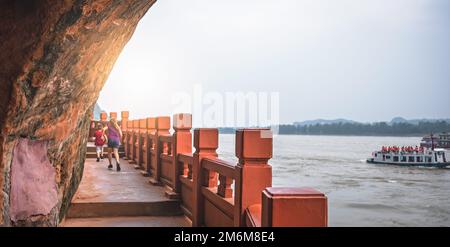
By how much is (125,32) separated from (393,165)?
67794mm

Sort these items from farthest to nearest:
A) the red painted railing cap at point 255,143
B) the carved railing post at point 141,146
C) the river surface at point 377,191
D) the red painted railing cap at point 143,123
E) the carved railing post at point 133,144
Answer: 1. the river surface at point 377,191
2. the carved railing post at point 133,144
3. the carved railing post at point 141,146
4. the red painted railing cap at point 143,123
5. the red painted railing cap at point 255,143

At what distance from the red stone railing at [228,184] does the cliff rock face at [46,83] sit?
6.12ft

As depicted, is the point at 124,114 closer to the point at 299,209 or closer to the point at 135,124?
the point at 135,124

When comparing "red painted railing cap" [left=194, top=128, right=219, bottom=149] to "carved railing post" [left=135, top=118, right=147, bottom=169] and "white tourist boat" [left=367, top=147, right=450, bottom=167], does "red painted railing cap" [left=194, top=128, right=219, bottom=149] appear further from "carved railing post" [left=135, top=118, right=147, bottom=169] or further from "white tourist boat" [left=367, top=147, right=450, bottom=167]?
"white tourist boat" [left=367, top=147, right=450, bottom=167]

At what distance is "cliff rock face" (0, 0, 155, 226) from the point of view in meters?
4.58

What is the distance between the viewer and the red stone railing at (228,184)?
3.02 meters

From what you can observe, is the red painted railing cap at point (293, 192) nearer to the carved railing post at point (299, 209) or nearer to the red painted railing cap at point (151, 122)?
the carved railing post at point (299, 209)

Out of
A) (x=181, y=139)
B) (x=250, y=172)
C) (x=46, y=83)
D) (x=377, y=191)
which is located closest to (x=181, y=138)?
(x=181, y=139)

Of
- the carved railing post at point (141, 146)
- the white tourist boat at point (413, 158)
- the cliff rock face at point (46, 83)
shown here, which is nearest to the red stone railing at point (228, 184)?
the cliff rock face at point (46, 83)

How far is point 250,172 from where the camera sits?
4.37m

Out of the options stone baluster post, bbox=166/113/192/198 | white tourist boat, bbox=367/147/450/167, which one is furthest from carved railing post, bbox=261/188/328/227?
white tourist boat, bbox=367/147/450/167

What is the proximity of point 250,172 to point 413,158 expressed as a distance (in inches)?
2647

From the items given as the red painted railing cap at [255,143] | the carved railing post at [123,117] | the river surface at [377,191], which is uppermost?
the carved railing post at [123,117]
